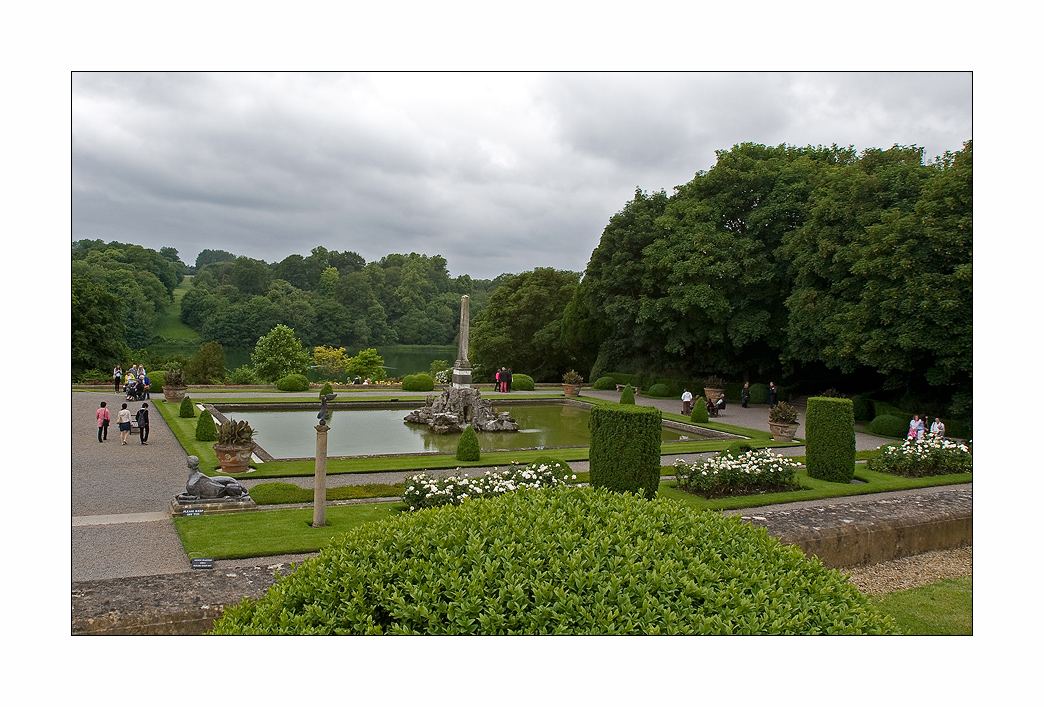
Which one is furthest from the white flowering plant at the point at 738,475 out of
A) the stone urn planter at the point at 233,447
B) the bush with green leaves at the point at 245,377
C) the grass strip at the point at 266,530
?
the bush with green leaves at the point at 245,377

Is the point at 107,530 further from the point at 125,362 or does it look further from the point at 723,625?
the point at 125,362

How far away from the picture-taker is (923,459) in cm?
1333

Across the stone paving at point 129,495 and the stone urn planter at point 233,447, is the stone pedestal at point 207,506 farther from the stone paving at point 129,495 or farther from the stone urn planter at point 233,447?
the stone urn planter at point 233,447

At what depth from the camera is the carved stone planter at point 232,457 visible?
12.1 meters

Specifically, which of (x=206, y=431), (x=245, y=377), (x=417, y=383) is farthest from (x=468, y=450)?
(x=245, y=377)

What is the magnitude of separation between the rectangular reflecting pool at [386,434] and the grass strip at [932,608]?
10.6 metres

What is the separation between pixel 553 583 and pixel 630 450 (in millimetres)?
7185

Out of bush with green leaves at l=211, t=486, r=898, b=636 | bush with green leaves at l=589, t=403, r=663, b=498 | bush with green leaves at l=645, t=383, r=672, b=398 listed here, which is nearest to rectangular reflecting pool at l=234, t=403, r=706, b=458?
bush with green leaves at l=589, t=403, r=663, b=498

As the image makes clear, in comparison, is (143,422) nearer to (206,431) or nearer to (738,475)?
(206,431)

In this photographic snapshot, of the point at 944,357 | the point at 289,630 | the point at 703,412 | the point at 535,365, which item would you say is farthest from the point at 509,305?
the point at 289,630

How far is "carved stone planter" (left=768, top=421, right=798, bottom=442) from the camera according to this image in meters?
17.8

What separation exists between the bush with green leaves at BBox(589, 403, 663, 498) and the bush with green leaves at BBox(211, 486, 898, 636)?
6.46 meters
